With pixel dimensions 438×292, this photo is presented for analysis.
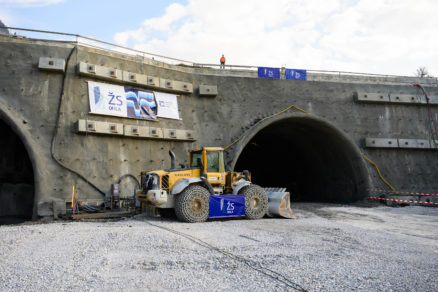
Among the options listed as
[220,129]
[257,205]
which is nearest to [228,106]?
[220,129]

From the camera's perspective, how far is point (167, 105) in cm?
1788

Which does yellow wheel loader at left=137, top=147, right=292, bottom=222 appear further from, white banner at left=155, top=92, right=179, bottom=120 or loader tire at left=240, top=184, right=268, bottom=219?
white banner at left=155, top=92, right=179, bottom=120

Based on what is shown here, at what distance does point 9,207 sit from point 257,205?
11.1 m

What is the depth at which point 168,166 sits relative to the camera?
17.4m

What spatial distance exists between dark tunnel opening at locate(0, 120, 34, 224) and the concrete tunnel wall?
274cm

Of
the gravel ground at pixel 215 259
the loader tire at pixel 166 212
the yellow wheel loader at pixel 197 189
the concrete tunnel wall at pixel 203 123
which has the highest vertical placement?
the concrete tunnel wall at pixel 203 123

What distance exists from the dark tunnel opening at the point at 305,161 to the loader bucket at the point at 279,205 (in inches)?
339

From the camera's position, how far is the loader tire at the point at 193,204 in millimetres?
12094

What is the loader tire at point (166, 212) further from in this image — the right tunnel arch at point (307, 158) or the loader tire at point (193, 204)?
the right tunnel arch at point (307, 158)

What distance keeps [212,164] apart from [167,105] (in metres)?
5.81

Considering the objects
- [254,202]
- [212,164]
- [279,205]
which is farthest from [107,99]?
[279,205]

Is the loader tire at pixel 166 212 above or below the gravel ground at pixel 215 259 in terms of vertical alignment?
above

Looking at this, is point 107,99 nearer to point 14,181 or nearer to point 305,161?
point 14,181

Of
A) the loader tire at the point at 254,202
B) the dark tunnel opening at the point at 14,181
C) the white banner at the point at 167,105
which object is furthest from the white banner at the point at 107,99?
the loader tire at the point at 254,202
